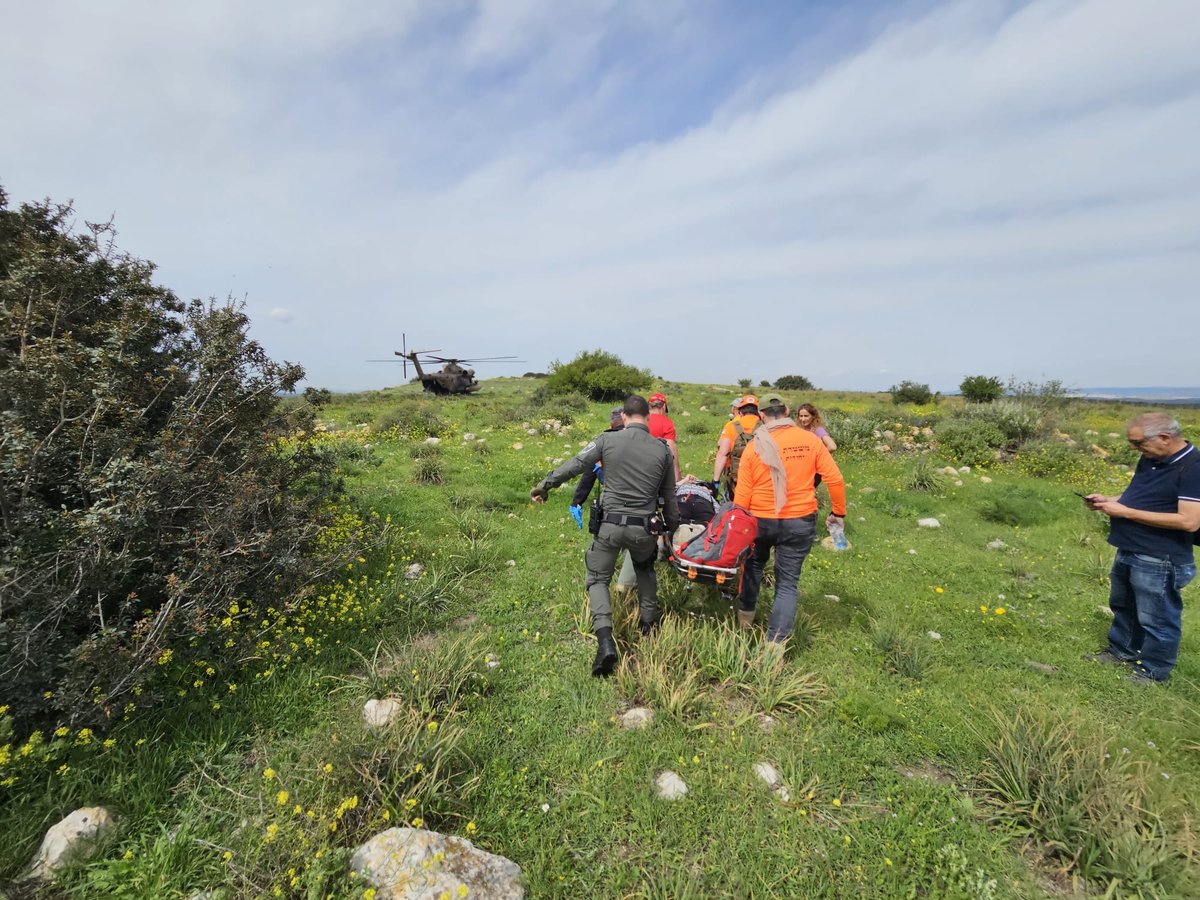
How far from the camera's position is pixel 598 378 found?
27.7m

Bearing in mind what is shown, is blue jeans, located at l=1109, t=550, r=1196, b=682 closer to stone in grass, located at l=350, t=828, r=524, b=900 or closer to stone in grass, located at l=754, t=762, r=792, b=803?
stone in grass, located at l=754, t=762, r=792, b=803

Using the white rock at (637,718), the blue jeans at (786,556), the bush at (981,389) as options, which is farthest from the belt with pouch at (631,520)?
the bush at (981,389)

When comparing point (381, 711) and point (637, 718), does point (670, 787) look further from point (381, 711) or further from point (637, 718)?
point (381, 711)

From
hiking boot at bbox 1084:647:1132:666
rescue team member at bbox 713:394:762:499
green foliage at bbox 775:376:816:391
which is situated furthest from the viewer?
green foliage at bbox 775:376:816:391

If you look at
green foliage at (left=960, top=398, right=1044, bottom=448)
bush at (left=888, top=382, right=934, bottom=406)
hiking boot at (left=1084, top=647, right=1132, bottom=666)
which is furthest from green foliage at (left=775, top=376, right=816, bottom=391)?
hiking boot at (left=1084, top=647, right=1132, bottom=666)

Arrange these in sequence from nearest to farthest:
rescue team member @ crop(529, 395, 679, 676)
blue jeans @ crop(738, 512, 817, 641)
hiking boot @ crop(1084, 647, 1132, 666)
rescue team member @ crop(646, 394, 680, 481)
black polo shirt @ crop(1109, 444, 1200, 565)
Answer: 1. black polo shirt @ crop(1109, 444, 1200, 565)
2. rescue team member @ crop(529, 395, 679, 676)
3. blue jeans @ crop(738, 512, 817, 641)
4. hiking boot @ crop(1084, 647, 1132, 666)
5. rescue team member @ crop(646, 394, 680, 481)

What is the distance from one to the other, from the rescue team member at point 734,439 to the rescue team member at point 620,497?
186 centimetres

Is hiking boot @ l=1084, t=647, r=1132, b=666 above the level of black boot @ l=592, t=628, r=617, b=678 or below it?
below

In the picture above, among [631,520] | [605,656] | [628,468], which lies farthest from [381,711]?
[628,468]

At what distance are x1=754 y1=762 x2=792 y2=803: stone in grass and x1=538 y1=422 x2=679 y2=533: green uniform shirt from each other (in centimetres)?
202

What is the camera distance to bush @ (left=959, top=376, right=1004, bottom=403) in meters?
26.3

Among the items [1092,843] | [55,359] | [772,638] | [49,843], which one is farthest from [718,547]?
[55,359]

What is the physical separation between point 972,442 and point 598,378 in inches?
707

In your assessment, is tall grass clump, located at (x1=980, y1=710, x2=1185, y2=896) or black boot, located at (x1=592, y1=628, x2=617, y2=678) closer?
tall grass clump, located at (x1=980, y1=710, x2=1185, y2=896)
